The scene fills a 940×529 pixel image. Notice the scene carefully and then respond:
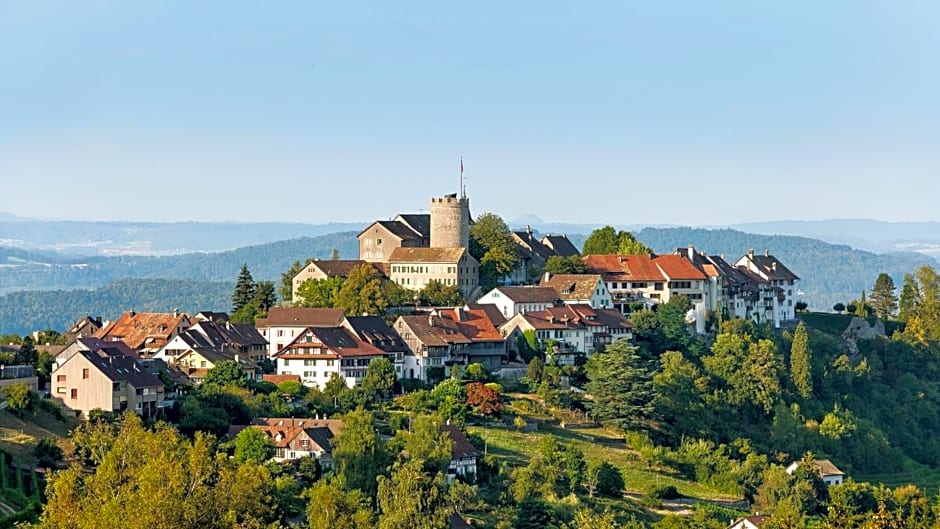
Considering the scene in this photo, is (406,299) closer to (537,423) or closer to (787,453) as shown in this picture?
(537,423)

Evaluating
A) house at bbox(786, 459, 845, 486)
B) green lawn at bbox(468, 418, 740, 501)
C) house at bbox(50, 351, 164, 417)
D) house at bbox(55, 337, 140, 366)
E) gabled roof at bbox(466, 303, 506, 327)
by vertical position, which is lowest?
house at bbox(786, 459, 845, 486)

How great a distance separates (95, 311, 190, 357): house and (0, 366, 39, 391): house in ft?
37.5

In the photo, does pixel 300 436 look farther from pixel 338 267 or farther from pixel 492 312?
pixel 338 267

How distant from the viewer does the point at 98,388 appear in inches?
2389

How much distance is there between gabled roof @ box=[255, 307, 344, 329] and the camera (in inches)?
2990

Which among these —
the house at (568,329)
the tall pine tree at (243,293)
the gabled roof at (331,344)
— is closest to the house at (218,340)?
the gabled roof at (331,344)

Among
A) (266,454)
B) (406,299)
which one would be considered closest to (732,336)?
(406,299)

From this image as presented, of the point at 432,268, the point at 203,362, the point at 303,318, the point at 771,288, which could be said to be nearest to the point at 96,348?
the point at 203,362

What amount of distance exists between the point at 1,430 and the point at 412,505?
608 inches

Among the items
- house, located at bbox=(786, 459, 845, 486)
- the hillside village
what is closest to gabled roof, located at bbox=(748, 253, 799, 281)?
the hillside village

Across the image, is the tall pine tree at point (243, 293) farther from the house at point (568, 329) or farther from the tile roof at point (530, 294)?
the house at point (568, 329)

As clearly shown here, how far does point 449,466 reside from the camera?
59250 millimetres

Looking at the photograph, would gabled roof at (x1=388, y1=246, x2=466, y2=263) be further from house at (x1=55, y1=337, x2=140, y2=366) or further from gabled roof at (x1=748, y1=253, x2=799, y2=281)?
gabled roof at (x1=748, y1=253, x2=799, y2=281)

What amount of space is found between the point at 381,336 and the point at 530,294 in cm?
1111
